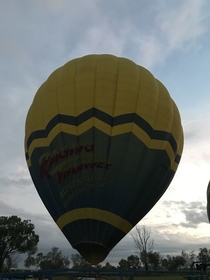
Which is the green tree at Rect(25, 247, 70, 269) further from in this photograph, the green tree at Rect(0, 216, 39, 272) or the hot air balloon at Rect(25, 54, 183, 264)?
the hot air balloon at Rect(25, 54, 183, 264)

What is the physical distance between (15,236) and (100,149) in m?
40.8

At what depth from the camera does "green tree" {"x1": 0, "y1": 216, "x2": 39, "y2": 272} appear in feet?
165

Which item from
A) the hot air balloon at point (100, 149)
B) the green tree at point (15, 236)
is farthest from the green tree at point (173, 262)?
the hot air balloon at point (100, 149)

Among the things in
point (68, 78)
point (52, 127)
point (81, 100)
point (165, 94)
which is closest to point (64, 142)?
point (52, 127)

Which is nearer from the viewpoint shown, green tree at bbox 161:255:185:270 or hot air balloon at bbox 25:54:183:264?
hot air balloon at bbox 25:54:183:264

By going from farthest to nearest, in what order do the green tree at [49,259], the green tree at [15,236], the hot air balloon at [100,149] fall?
the green tree at [49,259], the green tree at [15,236], the hot air balloon at [100,149]

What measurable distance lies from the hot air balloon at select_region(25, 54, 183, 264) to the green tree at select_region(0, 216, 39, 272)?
3696cm

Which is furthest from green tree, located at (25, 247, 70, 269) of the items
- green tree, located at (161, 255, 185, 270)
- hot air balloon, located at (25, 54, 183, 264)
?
hot air balloon, located at (25, 54, 183, 264)

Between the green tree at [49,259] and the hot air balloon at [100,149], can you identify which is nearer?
the hot air balloon at [100,149]

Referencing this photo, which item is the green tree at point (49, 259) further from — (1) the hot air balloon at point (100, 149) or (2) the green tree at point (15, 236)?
(1) the hot air balloon at point (100, 149)

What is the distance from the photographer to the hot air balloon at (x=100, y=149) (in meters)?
14.6

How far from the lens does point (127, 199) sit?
14.9m

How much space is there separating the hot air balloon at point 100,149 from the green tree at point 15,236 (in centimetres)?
3696

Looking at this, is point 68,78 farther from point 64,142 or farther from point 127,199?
point 127,199
